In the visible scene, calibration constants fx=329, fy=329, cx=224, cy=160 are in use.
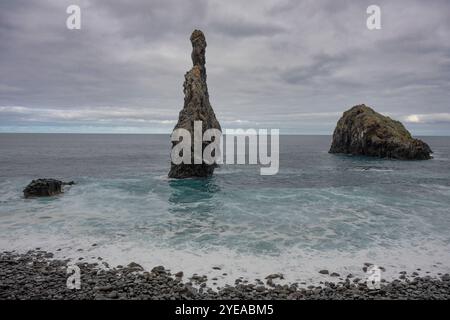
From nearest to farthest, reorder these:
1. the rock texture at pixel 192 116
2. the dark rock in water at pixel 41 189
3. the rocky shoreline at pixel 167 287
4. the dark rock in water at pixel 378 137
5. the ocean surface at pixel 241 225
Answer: the rocky shoreline at pixel 167 287 → the ocean surface at pixel 241 225 → the dark rock in water at pixel 41 189 → the rock texture at pixel 192 116 → the dark rock in water at pixel 378 137

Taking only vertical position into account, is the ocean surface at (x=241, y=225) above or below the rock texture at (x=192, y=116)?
below

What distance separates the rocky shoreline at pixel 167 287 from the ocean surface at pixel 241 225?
1.33m

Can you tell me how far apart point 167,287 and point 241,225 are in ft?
47.0

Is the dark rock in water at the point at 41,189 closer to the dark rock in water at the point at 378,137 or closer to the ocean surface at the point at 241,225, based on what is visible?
the ocean surface at the point at 241,225

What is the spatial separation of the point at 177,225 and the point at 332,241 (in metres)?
14.3

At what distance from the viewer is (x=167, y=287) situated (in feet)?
60.5

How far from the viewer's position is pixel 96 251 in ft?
80.1

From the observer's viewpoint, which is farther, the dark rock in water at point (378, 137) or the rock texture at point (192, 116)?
the dark rock in water at point (378, 137)

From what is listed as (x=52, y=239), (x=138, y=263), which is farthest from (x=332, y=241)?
(x=52, y=239)

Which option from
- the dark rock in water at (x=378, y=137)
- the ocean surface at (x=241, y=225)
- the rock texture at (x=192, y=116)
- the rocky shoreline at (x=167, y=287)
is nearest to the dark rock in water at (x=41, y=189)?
the ocean surface at (x=241, y=225)

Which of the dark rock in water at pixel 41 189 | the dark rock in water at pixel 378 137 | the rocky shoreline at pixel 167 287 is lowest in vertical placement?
the rocky shoreline at pixel 167 287

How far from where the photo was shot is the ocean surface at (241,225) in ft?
75.5

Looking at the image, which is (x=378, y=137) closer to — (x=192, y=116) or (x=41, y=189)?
(x=192, y=116)
